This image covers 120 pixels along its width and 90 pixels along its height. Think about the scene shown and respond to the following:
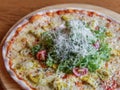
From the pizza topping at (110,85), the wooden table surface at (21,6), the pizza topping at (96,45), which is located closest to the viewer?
the pizza topping at (110,85)

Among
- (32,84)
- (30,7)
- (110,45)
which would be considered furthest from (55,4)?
(32,84)

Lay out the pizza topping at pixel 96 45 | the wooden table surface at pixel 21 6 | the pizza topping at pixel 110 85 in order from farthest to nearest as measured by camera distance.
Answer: the wooden table surface at pixel 21 6
the pizza topping at pixel 96 45
the pizza topping at pixel 110 85

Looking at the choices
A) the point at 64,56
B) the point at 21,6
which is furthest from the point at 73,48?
the point at 21,6

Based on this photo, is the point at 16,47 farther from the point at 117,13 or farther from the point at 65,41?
the point at 117,13

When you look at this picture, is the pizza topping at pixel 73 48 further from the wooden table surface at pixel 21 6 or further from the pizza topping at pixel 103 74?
the wooden table surface at pixel 21 6

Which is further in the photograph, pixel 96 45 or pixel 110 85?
pixel 96 45

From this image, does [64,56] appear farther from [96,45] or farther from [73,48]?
[96,45]

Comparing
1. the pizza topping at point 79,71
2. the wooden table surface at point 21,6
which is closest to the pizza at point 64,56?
the pizza topping at point 79,71
